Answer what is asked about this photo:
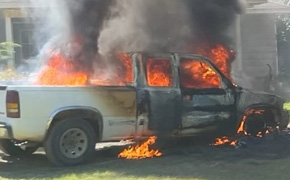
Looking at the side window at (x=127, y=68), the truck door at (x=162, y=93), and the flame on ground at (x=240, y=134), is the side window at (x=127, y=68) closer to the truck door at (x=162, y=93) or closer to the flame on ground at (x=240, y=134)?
the truck door at (x=162, y=93)

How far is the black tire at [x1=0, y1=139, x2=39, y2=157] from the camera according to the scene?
30.3ft

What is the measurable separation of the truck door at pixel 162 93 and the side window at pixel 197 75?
180mm

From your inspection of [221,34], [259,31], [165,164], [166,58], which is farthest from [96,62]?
[259,31]

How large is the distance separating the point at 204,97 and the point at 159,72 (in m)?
0.83

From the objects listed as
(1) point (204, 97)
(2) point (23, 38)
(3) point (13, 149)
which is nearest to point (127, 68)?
(1) point (204, 97)

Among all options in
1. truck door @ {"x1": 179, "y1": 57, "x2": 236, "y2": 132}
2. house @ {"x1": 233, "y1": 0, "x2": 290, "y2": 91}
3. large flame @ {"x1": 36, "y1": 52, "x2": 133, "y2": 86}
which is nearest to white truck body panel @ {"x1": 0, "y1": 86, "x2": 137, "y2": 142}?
large flame @ {"x1": 36, "y1": 52, "x2": 133, "y2": 86}

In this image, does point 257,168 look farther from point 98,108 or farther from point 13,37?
point 13,37

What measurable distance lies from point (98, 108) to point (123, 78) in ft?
2.57

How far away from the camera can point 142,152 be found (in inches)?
364

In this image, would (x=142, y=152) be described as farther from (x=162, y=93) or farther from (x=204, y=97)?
(x=204, y=97)

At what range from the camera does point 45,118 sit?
8102mm

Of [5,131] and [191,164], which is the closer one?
[5,131]

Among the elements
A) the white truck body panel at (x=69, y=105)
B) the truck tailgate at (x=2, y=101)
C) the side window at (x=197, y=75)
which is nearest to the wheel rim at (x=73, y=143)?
the white truck body panel at (x=69, y=105)

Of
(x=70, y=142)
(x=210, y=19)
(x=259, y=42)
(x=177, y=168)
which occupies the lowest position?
(x=177, y=168)
